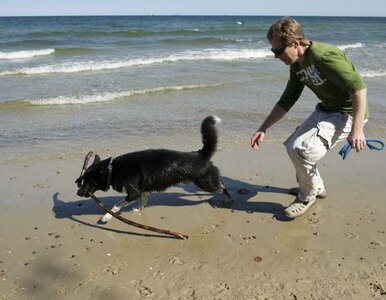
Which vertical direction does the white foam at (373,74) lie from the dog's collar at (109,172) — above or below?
below

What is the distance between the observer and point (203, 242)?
3660 mm

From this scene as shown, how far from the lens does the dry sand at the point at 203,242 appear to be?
3.03 metres

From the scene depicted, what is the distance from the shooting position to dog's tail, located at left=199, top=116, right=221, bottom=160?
4.02 meters

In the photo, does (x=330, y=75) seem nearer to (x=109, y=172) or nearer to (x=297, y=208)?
(x=297, y=208)

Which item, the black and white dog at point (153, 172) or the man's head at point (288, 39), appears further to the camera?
the black and white dog at point (153, 172)

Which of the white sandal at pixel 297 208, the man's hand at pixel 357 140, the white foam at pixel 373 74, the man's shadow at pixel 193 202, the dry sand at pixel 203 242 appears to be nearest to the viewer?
the dry sand at pixel 203 242

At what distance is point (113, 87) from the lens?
10.3m

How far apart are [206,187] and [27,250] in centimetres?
169

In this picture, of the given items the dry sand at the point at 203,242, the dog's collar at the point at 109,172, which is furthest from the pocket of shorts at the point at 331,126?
the dog's collar at the point at 109,172

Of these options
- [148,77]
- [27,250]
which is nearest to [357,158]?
[27,250]

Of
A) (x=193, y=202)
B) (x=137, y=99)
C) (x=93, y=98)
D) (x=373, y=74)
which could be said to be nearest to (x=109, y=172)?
(x=193, y=202)

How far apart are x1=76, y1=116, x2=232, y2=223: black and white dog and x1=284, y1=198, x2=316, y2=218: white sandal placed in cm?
70

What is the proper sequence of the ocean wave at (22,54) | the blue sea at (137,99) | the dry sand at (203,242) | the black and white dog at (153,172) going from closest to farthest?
the dry sand at (203,242) → the black and white dog at (153,172) → the blue sea at (137,99) → the ocean wave at (22,54)

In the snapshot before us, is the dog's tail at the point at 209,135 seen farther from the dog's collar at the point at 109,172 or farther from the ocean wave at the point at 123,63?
the ocean wave at the point at 123,63
